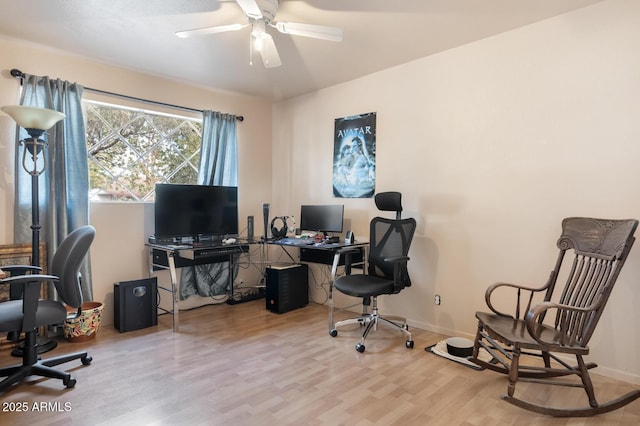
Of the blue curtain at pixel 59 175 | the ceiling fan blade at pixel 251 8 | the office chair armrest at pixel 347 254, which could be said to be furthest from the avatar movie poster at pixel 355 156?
the blue curtain at pixel 59 175

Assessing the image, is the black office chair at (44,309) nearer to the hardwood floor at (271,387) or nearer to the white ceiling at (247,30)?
the hardwood floor at (271,387)

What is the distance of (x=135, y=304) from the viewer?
3.28 m

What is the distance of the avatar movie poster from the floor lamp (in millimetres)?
2492

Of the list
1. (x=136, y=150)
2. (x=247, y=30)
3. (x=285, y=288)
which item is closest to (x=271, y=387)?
(x=285, y=288)

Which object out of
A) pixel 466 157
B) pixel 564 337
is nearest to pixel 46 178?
pixel 466 157

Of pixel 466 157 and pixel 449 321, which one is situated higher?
pixel 466 157

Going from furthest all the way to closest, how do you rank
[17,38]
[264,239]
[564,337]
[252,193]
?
[252,193], [264,239], [17,38], [564,337]

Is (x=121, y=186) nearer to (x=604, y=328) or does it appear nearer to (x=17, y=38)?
(x=17, y=38)

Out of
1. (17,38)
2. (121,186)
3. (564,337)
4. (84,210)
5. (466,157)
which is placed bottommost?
(564,337)

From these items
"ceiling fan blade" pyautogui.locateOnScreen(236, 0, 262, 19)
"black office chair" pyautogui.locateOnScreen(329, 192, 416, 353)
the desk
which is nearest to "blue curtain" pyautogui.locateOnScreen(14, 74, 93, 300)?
the desk

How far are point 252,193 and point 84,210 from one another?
1832mm

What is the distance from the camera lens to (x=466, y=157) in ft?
10.1

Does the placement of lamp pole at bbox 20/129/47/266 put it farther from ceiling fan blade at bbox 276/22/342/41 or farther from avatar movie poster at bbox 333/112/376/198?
avatar movie poster at bbox 333/112/376/198

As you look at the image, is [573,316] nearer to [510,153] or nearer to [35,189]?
[510,153]
